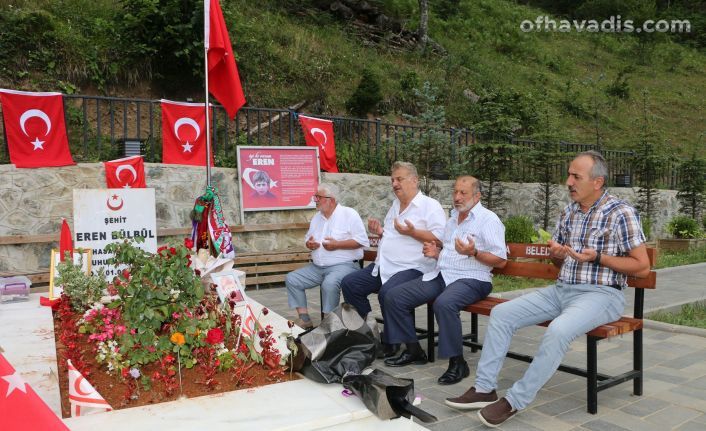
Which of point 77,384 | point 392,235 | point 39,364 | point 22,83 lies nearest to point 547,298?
point 392,235

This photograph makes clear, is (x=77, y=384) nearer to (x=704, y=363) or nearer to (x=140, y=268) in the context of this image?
(x=140, y=268)

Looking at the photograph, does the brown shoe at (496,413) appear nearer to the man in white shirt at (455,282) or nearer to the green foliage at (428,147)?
the man in white shirt at (455,282)

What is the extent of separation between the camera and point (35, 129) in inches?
278

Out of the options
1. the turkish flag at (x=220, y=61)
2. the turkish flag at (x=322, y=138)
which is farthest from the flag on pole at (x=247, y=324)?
the turkish flag at (x=322, y=138)

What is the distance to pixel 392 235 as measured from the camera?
525cm

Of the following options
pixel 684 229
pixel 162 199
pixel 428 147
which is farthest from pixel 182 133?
pixel 684 229

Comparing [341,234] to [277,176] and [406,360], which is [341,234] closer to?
[406,360]

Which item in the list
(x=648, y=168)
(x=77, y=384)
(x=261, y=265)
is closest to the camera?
(x=77, y=384)

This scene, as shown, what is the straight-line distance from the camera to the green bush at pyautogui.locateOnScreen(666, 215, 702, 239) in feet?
42.2

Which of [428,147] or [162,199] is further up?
[428,147]

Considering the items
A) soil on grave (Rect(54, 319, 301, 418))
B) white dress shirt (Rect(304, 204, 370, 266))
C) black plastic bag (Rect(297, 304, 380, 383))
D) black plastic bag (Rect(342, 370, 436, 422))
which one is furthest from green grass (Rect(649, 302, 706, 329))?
soil on grave (Rect(54, 319, 301, 418))

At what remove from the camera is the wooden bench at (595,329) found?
12.3ft

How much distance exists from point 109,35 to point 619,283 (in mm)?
10484

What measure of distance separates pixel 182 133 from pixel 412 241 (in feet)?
14.2
